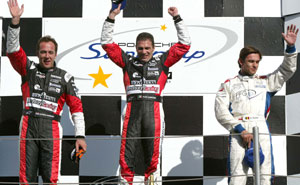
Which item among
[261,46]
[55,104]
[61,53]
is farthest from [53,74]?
[261,46]

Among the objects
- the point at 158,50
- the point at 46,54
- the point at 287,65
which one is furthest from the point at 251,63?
the point at 46,54

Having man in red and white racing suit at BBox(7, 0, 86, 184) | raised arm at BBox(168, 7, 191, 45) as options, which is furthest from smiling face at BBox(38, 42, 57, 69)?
raised arm at BBox(168, 7, 191, 45)

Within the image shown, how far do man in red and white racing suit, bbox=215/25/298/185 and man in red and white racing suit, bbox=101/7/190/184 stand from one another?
0.34 m

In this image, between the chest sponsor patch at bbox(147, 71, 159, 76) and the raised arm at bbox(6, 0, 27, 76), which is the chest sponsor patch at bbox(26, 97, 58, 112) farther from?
the chest sponsor patch at bbox(147, 71, 159, 76)

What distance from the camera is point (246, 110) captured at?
3.00m

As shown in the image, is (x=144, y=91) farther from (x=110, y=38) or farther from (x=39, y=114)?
(x=39, y=114)

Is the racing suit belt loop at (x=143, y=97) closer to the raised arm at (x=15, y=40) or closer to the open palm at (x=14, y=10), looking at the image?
the raised arm at (x=15, y=40)

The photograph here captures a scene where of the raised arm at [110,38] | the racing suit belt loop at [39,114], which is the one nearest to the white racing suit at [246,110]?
the raised arm at [110,38]

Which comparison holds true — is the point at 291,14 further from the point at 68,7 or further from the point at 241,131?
the point at 68,7

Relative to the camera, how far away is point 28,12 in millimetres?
3729

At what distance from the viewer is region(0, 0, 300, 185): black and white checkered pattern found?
11.6 feet

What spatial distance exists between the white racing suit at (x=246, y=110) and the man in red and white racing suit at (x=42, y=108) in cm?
79

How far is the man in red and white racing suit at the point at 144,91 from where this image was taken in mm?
3035

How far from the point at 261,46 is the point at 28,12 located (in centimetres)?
158
